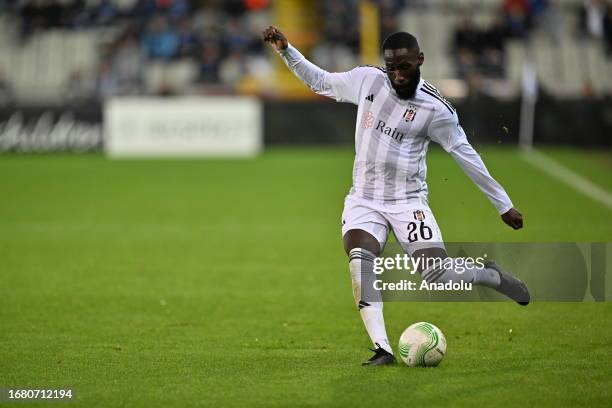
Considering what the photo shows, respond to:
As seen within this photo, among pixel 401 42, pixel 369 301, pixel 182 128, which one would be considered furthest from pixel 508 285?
pixel 182 128

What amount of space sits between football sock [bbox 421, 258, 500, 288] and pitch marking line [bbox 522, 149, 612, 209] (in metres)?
11.4

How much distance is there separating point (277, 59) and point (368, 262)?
26772mm

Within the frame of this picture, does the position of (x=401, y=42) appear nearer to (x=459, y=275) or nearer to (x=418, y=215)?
(x=418, y=215)

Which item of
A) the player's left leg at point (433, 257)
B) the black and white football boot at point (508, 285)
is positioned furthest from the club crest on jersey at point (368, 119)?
the black and white football boot at point (508, 285)

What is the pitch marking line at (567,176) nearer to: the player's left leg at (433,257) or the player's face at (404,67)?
the player's left leg at (433,257)

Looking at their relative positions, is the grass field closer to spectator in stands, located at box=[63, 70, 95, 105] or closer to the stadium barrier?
the stadium barrier

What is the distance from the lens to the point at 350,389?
7152mm

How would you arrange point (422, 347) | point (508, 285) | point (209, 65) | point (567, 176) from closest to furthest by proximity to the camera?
point (422, 347)
point (508, 285)
point (567, 176)
point (209, 65)

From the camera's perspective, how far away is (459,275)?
7.95 m

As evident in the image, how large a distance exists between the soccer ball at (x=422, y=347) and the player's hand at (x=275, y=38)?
2.22 metres

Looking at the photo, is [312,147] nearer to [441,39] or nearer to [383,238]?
[441,39]

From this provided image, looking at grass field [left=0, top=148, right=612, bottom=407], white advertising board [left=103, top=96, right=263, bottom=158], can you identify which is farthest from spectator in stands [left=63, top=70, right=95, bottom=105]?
grass field [left=0, top=148, right=612, bottom=407]

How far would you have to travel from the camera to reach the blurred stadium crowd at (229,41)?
103 ft

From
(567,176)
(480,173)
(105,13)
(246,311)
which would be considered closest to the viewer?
(480,173)
